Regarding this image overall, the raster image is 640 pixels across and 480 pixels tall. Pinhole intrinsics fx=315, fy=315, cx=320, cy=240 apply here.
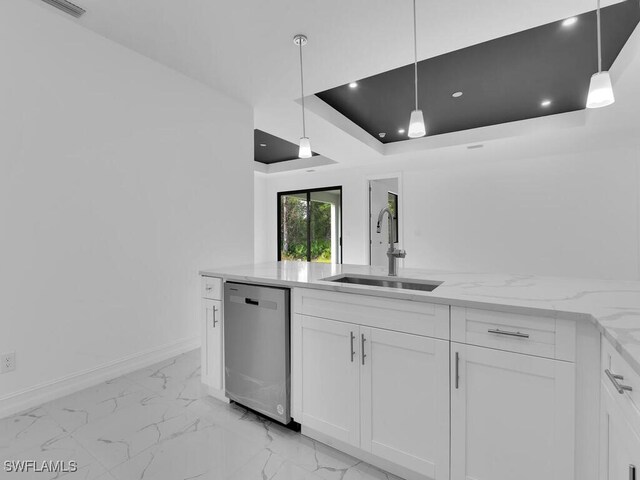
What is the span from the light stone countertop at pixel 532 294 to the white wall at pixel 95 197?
3.78ft

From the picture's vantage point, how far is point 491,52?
283 centimetres

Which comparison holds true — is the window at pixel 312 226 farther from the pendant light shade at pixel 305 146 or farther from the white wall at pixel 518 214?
Answer: the pendant light shade at pixel 305 146

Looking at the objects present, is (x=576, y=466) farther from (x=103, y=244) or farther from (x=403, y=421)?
(x=103, y=244)

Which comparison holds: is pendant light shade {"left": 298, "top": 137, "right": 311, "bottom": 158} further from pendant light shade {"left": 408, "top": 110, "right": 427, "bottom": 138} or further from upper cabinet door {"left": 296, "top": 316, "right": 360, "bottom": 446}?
upper cabinet door {"left": 296, "top": 316, "right": 360, "bottom": 446}

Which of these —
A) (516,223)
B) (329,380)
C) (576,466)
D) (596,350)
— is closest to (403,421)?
(329,380)

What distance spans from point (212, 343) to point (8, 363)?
4.06 feet

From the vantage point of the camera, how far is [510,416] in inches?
45.9

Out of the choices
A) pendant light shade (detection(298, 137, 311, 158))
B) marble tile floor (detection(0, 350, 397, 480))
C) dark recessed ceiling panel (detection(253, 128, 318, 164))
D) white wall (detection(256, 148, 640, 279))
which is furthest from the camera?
dark recessed ceiling panel (detection(253, 128, 318, 164))

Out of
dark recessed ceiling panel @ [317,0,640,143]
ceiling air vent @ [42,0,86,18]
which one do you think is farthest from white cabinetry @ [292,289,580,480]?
dark recessed ceiling panel @ [317,0,640,143]

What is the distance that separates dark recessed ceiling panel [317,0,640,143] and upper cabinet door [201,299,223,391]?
2778mm

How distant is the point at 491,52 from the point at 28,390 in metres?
4.42

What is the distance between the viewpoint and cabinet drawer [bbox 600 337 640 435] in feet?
2.52

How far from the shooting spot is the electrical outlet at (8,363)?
1.95m

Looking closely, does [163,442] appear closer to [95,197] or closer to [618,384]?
[95,197]
